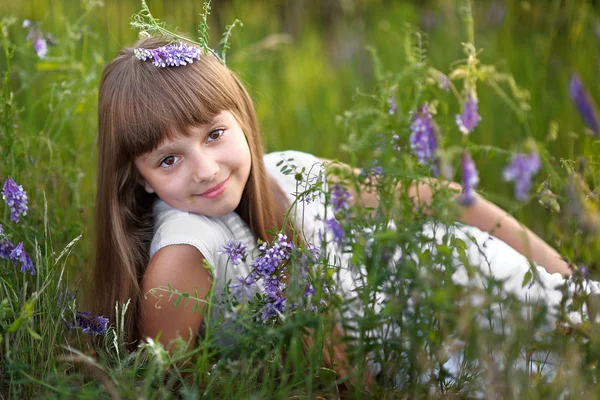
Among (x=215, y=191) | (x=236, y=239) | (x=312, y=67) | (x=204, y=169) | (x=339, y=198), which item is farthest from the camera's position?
(x=312, y=67)

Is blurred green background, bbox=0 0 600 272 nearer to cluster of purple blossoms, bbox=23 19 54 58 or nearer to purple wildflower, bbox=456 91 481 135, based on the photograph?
cluster of purple blossoms, bbox=23 19 54 58

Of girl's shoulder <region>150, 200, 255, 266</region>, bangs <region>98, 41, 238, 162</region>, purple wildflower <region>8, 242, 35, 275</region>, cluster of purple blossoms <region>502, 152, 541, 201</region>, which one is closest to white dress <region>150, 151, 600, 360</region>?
girl's shoulder <region>150, 200, 255, 266</region>

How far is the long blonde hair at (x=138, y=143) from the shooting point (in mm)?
1910

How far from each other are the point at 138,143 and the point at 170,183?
0.14 meters

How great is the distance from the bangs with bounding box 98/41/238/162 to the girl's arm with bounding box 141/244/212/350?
0.97ft

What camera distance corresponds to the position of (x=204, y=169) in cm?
189

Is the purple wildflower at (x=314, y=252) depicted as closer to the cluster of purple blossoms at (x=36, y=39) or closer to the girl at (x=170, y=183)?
the girl at (x=170, y=183)

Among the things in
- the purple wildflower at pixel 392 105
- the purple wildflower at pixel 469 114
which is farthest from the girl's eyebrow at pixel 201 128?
the purple wildflower at pixel 469 114

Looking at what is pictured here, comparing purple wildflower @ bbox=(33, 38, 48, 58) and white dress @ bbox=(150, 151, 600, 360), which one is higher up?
purple wildflower @ bbox=(33, 38, 48, 58)

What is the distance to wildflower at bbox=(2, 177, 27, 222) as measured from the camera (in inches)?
71.1

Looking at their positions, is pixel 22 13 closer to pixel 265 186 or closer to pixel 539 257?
pixel 265 186

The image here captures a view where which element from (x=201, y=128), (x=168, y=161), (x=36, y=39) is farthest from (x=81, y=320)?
(x=36, y=39)

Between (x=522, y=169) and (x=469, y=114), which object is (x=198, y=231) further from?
(x=522, y=169)

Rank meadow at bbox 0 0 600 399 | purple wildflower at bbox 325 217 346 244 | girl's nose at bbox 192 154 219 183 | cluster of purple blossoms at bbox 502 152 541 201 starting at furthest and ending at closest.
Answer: girl's nose at bbox 192 154 219 183
purple wildflower at bbox 325 217 346 244
meadow at bbox 0 0 600 399
cluster of purple blossoms at bbox 502 152 541 201
